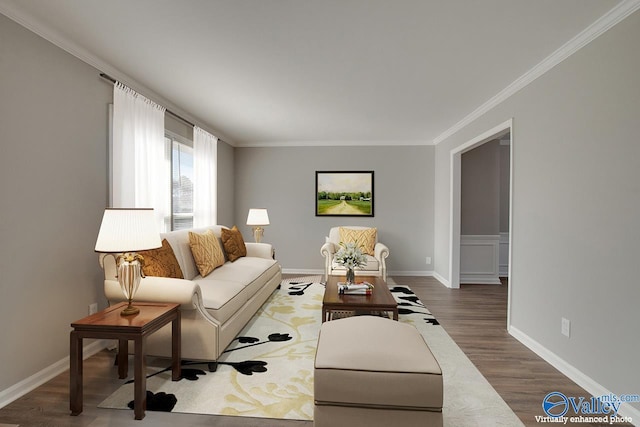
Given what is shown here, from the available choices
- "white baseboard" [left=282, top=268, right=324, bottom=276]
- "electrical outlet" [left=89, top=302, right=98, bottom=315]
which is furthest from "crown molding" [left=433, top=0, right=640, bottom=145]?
"electrical outlet" [left=89, top=302, right=98, bottom=315]

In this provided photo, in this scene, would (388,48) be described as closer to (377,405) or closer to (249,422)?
(377,405)

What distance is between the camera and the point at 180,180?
4.45m

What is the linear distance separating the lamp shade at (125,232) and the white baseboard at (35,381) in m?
1.12

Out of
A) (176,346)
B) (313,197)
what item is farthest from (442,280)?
(176,346)

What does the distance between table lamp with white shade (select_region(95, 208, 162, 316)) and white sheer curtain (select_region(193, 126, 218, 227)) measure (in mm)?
2652

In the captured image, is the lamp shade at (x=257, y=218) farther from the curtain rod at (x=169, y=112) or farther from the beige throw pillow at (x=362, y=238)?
the curtain rod at (x=169, y=112)

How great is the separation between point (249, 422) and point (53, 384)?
1.57m

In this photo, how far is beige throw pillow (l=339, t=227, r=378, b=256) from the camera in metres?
5.21

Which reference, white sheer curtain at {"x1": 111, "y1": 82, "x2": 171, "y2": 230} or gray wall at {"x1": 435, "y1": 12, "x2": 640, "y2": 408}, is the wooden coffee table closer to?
gray wall at {"x1": 435, "y1": 12, "x2": 640, "y2": 408}

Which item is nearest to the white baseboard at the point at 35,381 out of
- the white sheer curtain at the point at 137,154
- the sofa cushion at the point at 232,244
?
the white sheer curtain at the point at 137,154

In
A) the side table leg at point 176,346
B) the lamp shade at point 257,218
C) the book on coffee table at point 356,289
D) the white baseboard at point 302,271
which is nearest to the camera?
the side table leg at point 176,346

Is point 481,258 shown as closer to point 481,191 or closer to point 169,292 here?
point 481,191

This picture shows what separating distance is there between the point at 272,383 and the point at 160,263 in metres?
1.31

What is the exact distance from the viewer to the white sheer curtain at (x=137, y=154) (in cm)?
300
